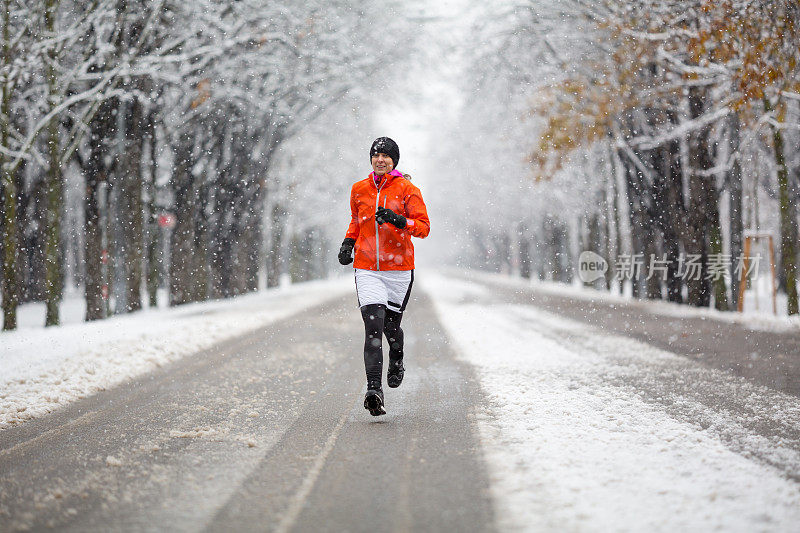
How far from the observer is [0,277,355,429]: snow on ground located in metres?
6.91

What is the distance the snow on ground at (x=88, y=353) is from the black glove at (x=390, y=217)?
11.0 ft

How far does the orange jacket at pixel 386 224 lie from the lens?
18.5 ft

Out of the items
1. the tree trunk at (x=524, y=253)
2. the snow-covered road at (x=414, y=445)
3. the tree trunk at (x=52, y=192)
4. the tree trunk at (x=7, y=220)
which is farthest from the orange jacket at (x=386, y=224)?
the tree trunk at (x=524, y=253)

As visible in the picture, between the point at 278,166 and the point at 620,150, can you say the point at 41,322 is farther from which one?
the point at 620,150

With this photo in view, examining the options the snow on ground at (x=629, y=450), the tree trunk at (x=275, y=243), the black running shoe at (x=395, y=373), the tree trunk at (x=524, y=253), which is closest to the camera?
the snow on ground at (x=629, y=450)

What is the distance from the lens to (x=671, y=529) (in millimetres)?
3168

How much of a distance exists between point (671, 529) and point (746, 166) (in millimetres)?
24421

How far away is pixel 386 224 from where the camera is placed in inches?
222

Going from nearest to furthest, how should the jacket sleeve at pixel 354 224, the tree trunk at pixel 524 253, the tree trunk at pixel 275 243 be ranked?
the jacket sleeve at pixel 354 224 < the tree trunk at pixel 275 243 < the tree trunk at pixel 524 253

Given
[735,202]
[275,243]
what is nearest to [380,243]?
[735,202]

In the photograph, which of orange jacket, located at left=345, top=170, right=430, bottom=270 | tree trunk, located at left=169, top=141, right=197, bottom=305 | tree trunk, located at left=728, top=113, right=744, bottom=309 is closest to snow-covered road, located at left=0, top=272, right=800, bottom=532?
orange jacket, located at left=345, top=170, right=430, bottom=270

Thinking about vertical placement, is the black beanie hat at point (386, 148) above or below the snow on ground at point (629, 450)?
above

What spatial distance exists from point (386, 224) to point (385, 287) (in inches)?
19.6

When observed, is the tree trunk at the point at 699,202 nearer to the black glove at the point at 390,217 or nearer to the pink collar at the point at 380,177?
the pink collar at the point at 380,177
